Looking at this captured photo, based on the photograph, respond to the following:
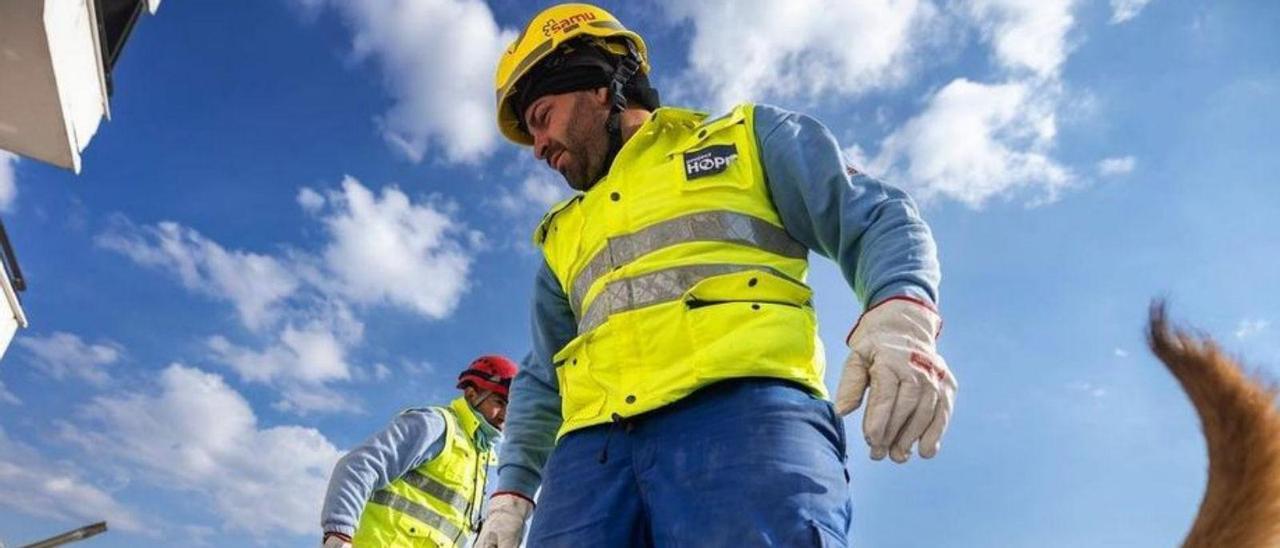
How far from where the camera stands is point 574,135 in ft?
10.3

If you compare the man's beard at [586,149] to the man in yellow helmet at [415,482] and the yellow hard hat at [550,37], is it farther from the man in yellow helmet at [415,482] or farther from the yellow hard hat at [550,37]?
the man in yellow helmet at [415,482]

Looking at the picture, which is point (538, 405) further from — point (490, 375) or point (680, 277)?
point (490, 375)

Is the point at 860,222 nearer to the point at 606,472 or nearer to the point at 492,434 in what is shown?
the point at 606,472

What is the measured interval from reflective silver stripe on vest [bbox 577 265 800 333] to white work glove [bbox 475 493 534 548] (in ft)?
3.67

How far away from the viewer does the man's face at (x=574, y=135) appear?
10.3 feet

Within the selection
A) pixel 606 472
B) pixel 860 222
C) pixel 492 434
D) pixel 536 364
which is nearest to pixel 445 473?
pixel 492 434

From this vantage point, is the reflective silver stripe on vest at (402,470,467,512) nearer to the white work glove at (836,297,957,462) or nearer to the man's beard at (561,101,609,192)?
the man's beard at (561,101,609,192)

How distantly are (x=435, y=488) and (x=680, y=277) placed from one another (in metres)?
5.26

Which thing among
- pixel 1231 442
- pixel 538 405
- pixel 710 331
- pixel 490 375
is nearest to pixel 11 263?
pixel 490 375

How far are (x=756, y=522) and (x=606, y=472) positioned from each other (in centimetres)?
59

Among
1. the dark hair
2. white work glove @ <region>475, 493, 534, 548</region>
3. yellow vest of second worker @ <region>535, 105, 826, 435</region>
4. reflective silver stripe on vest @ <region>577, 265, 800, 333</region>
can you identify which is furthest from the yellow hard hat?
white work glove @ <region>475, 493, 534, 548</region>

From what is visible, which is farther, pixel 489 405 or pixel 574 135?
pixel 489 405

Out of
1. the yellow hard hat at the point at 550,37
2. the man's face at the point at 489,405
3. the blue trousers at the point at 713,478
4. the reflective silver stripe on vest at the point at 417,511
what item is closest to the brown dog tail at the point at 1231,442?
the blue trousers at the point at 713,478

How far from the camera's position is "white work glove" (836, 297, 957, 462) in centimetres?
184
